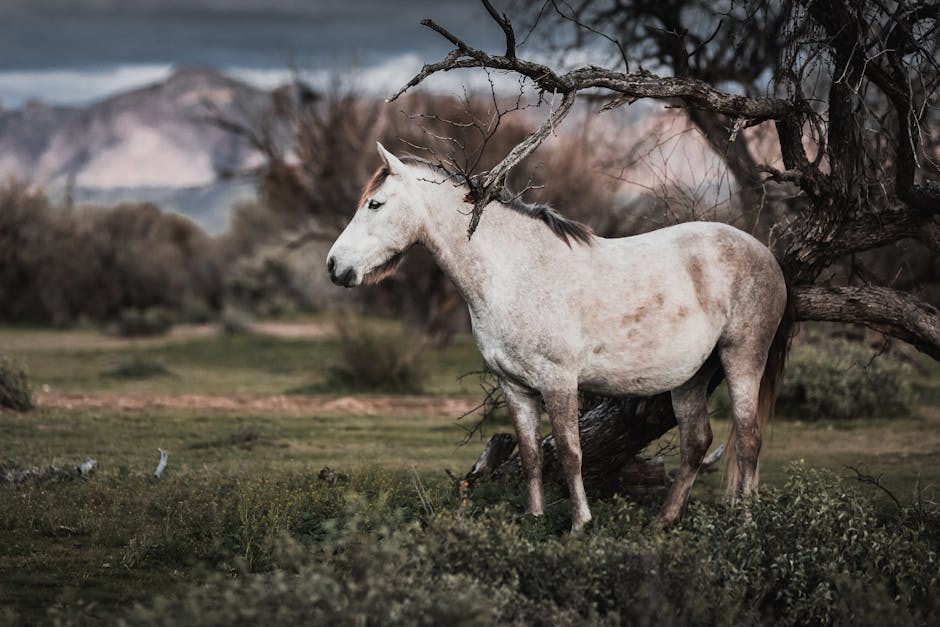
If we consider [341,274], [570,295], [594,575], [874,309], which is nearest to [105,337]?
[341,274]

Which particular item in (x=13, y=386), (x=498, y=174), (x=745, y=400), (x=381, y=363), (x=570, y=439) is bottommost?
(x=381, y=363)

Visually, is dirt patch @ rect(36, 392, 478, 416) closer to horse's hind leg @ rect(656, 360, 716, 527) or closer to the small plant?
horse's hind leg @ rect(656, 360, 716, 527)

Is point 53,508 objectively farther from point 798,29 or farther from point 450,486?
point 798,29

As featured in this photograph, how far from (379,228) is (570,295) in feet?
4.34

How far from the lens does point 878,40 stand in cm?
704

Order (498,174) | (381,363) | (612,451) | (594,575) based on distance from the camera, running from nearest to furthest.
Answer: (594,575), (498,174), (612,451), (381,363)

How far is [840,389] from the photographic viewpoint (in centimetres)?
1515

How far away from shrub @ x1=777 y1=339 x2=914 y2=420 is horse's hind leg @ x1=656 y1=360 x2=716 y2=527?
8.32 meters

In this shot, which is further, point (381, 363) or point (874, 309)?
point (381, 363)

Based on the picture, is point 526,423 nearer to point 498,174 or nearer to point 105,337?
point 498,174

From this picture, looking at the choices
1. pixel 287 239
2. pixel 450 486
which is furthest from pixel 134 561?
pixel 287 239

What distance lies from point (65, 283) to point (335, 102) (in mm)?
12468

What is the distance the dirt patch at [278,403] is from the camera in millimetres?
15414

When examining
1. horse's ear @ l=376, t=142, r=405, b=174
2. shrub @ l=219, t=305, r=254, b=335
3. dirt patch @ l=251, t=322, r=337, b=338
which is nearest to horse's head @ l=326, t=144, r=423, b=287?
horse's ear @ l=376, t=142, r=405, b=174
